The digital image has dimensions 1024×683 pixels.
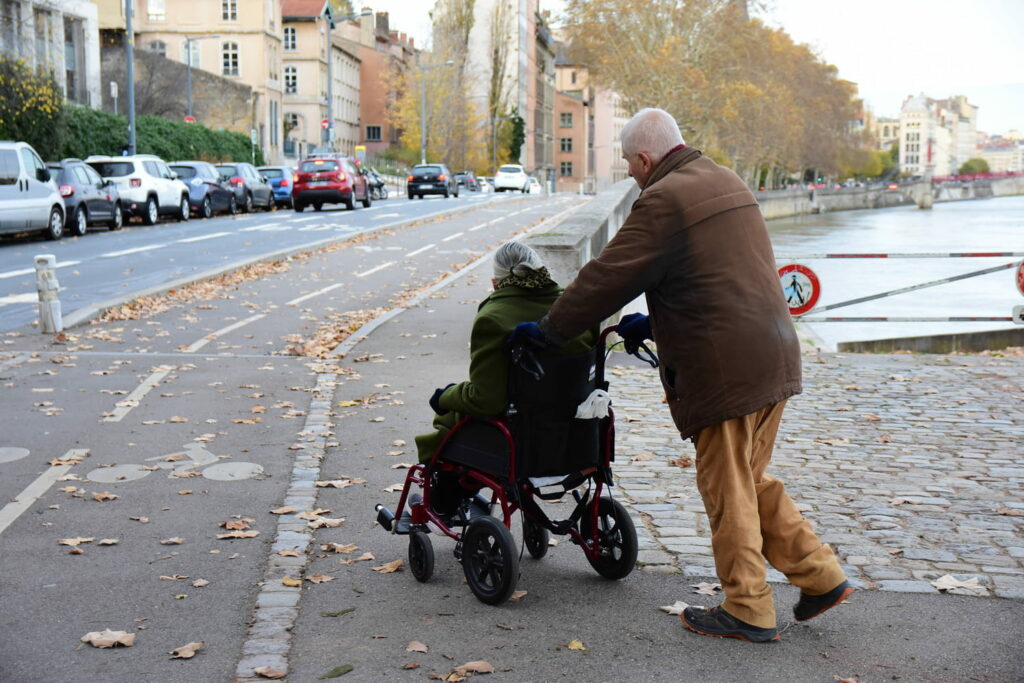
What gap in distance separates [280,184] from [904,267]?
2359 centimetres

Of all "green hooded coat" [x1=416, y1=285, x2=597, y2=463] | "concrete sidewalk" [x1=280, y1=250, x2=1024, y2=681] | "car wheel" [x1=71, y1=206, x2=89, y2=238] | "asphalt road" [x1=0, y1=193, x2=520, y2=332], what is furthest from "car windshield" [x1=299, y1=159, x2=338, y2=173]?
"green hooded coat" [x1=416, y1=285, x2=597, y2=463]

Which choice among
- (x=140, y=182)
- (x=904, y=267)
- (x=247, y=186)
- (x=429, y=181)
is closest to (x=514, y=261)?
(x=140, y=182)

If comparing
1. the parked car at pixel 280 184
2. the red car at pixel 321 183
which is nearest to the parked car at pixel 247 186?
the red car at pixel 321 183

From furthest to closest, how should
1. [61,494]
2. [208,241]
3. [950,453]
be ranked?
[208,241]
[950,453]
[61,494]

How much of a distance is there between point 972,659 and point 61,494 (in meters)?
4.67

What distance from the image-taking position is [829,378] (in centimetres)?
1162

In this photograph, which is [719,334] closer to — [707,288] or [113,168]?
[707,288]

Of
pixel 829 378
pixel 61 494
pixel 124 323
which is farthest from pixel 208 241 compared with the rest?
pixel 61 494

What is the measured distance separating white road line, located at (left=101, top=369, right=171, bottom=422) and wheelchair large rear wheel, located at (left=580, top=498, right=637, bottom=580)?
480 cm

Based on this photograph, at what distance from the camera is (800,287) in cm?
1545

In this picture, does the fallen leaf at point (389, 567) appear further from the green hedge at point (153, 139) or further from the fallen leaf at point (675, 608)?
the green hedge at point (153, 139)

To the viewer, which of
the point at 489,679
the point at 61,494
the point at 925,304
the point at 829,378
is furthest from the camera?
the point at 925,304

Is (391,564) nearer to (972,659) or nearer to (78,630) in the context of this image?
(78,630)

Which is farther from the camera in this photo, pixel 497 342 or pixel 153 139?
pixel 153 139
